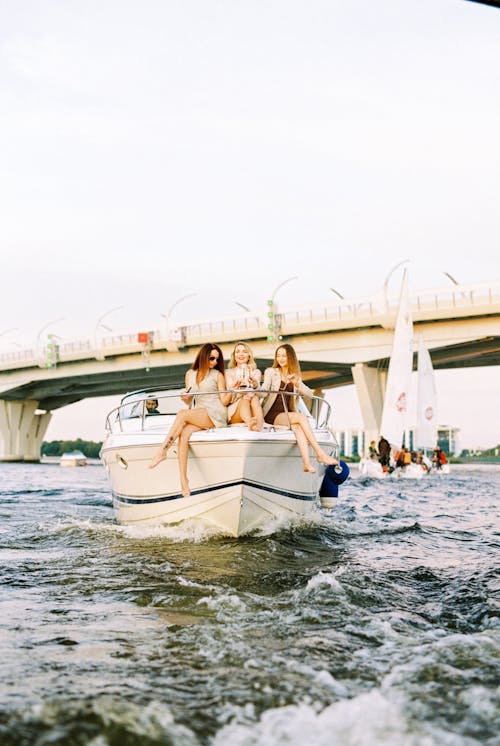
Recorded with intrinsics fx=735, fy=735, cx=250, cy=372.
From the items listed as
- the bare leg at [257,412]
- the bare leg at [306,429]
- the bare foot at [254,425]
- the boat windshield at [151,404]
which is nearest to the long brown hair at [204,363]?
the bare leg at [257,412]

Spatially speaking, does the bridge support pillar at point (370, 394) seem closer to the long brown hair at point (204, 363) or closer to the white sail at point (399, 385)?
the white sail at point (399, 385)

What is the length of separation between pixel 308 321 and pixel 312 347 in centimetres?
196

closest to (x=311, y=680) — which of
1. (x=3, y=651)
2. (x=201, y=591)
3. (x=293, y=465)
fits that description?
(x=3, y=651)

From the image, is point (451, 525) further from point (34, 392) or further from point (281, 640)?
point (34, 392)

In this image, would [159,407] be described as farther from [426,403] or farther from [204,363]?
[426,403]

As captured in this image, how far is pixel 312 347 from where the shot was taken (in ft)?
156

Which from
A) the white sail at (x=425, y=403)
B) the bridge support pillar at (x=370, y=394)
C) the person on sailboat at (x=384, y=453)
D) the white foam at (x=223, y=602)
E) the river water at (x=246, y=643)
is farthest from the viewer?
the bridge support pillar at (x=370, y=394)

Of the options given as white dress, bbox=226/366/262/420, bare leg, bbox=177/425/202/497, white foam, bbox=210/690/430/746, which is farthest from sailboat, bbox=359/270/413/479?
white foam, bbox=210/690/430/746

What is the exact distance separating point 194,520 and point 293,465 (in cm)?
129

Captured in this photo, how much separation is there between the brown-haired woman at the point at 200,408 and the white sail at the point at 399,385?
29.8m

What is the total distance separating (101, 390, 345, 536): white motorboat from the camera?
7816 mm

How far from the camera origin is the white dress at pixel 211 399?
826cm

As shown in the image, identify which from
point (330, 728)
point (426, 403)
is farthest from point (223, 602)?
point (426, 403)

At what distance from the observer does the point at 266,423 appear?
8.67 metres
